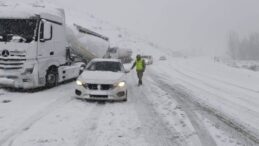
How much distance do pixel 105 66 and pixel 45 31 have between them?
2.83 meters

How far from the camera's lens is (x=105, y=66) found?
15.2 m

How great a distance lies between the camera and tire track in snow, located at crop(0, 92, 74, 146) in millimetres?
7866

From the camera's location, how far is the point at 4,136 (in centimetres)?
810

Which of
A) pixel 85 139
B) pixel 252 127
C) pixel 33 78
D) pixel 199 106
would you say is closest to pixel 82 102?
pixel 33 78

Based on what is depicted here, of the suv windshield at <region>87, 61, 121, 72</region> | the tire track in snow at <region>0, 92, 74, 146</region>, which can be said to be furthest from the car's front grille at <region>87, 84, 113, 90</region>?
the suv windshield at <region>87, 61, 121, 72</region>

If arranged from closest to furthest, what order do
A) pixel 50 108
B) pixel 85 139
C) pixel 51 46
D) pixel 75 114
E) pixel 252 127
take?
pixel 85 139, pixel 252 127, pixel 75 114, pixel 50 108, pixel 51 46

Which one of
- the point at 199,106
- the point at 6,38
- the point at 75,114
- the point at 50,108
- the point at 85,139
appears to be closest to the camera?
the point at 85,139

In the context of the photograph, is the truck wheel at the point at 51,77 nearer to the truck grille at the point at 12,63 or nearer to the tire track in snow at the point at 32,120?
the truck grille at the point at 12,63

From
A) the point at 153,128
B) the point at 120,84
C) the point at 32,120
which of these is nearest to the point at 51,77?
the point at 120,84

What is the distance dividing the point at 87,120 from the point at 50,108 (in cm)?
207

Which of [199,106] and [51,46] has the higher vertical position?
[51,46]

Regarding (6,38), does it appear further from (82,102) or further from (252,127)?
(252,127)

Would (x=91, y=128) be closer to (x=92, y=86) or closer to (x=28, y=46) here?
(x=92, y=86)

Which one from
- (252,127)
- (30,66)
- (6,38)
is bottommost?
(252,127)
